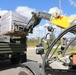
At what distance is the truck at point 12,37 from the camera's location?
355 inches

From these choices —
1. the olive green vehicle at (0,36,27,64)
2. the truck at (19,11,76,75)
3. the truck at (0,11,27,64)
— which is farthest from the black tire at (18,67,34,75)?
the olive green vehicle at (0,36,27,64)

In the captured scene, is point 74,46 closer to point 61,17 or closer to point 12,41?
point 61,17

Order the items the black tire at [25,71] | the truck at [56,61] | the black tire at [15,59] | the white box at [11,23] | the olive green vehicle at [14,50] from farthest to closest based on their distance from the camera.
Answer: the black tire at [15,59] < the olive green vehicle at [14,50] < the white box at [11,23] < the black tire at [25,71] < the truck at [56,61]

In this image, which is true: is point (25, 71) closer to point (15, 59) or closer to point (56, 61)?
point (56, 61)

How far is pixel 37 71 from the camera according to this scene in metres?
5.90

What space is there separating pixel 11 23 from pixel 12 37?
3.17 meters

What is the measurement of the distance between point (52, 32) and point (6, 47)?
5684 millimetres

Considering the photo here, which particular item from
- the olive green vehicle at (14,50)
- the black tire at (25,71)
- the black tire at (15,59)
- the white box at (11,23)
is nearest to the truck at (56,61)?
the black tire at (25,71)

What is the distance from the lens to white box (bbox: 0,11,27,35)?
29.1ft

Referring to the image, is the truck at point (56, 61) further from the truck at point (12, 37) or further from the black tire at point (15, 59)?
A: the black tire at point (15, 59)

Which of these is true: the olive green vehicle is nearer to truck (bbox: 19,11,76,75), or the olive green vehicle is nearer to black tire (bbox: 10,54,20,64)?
black tire (bbox: 10,54,20,64)

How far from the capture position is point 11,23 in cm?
906

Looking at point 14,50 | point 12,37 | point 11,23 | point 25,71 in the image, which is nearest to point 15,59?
point 12,37

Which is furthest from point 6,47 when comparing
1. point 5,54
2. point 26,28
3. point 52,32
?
point 52,32
